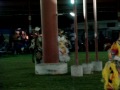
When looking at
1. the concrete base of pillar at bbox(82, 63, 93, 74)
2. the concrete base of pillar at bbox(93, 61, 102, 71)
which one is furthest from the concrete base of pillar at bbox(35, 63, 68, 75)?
the concrete base of pillar at bbox(93, 61, 102, 71)

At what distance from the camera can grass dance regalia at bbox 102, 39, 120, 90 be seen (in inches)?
446

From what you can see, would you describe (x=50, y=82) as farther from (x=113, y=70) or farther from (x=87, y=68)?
(x=113, y=70)

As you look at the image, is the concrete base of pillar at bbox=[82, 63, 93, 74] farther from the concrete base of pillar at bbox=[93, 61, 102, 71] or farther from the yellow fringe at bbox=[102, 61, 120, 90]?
the yellow fringe at bbox=[102, 61, 120, 90]

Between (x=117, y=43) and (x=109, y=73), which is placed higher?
(x=117, y=43)

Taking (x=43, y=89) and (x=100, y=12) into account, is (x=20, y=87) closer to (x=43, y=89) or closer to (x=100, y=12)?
(x=43, y=89)

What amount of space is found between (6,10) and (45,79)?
3145 centimetres

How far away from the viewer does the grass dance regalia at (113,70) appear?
11320 mm

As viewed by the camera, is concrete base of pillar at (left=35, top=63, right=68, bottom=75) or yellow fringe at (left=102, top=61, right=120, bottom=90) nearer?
yellow fringe at (left=102, top=61, right=120, bottom=90)

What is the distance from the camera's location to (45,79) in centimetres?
1697

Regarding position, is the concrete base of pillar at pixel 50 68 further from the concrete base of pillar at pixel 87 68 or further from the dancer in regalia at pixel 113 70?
the dancer in regalia at pixel 113 70

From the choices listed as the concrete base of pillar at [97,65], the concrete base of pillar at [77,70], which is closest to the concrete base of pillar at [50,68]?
the concrete base of pillar at [77,70]

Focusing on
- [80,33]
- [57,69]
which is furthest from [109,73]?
[80,33]

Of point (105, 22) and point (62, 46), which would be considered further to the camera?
point (105, 22)

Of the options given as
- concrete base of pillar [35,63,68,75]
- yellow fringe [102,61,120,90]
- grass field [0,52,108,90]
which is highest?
yellow fringe [102,61,120,90]
